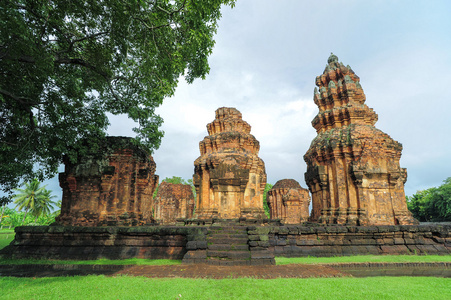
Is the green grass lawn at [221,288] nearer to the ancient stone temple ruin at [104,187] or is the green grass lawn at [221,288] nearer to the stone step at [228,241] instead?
the stone step at [228,241]

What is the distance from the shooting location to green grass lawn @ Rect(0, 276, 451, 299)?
398cm

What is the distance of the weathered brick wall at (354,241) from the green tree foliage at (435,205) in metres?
22.6

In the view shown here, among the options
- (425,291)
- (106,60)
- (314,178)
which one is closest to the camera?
(425,291)

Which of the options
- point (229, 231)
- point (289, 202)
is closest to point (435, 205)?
point (289, 202)

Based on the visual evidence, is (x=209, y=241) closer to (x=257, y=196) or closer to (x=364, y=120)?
(x=257, y=196)

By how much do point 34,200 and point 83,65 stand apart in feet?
130

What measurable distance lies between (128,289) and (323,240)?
251 inches

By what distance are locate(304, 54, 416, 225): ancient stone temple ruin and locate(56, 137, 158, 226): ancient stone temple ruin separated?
796cm

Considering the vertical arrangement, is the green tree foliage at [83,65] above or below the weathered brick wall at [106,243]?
above

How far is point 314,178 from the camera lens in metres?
11.2

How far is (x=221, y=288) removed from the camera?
4.39 metres

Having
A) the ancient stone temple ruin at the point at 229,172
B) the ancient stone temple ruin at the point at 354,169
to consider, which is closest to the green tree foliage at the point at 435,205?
the ancient stone temple ruin at the point at 354,169

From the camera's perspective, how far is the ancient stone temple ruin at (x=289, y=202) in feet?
67.2

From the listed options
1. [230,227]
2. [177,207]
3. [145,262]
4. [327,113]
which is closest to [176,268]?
[145,262]
